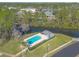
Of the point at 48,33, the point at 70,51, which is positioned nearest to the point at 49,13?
the point at 48,33

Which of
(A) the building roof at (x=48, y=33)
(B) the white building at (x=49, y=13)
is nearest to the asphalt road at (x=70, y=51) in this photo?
(A) the building roof at (x=48, y=33)

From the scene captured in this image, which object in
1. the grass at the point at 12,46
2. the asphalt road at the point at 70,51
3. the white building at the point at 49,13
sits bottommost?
the asphalt road at the point at 70,51

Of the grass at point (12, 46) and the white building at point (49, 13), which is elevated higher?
the white building at point (49, 13)

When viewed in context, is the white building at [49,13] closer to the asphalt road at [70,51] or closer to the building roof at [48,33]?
the building roof at [48,33]

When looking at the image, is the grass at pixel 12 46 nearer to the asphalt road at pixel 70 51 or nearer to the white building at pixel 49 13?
the white building at pixel 49 13

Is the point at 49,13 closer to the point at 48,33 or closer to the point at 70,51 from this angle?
the point at 48,33
